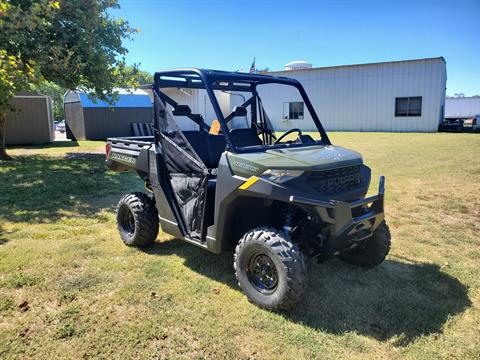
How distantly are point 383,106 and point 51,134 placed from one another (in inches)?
796

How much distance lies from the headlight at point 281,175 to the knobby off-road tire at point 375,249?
1.39m

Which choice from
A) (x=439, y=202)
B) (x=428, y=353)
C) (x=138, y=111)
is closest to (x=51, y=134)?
(x=138, y=111)

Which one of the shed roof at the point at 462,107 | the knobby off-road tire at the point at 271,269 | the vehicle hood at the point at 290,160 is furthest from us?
the shed roof at the point at 462,107

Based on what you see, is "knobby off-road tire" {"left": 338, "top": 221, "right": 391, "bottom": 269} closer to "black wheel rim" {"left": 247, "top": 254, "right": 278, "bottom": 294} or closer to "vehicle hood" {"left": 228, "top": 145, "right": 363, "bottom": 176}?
"vehicle hood" {"left": 228, "top": 145, "right": 363, "bottom": 176}

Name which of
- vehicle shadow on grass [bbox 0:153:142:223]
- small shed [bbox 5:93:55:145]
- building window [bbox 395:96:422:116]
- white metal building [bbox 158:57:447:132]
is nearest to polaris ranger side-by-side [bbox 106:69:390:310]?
vehicle shadow on grass [bbox 0:153:142:223]

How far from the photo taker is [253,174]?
331 centimetres

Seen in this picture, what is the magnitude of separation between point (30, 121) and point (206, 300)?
1963 cm

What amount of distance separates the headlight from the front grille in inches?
5.0

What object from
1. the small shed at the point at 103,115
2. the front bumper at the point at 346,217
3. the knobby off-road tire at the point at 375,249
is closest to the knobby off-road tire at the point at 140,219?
the front bumper at the point at 346,217

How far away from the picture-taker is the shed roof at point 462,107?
143 ft

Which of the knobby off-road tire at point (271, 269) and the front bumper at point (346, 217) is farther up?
the front bumper at point (346, 217)

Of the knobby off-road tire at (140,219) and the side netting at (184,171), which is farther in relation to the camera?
the knobby off-road tire at (140,219)

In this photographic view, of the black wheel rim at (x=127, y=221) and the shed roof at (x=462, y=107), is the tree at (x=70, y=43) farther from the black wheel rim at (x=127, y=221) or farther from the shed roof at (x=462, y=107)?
the shed roof at (x=462, y=107)

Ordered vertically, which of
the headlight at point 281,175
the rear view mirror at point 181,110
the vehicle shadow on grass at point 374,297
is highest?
the rear view mirror at point 181,110
